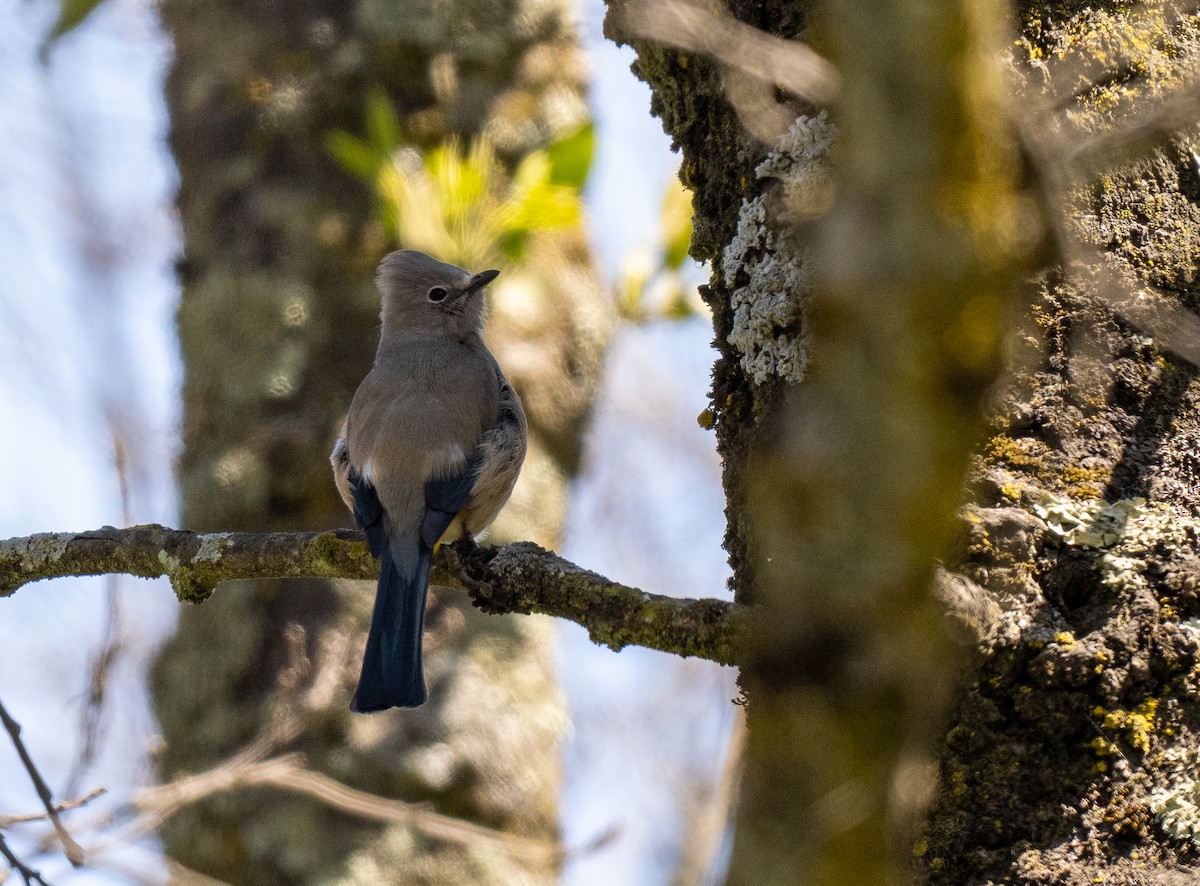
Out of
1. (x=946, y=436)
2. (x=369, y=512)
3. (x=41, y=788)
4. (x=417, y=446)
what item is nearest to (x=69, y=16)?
(x=417, y=446)

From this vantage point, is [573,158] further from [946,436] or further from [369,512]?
[946,436]

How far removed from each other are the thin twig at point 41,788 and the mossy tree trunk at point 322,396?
2.14 meters

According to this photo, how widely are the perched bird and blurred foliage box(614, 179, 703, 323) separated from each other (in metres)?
0.71

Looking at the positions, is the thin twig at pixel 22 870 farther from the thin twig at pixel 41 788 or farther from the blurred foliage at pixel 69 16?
the blurred foliage at pixel 69 16

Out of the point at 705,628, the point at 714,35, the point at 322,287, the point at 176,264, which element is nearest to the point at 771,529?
the point at 705,628

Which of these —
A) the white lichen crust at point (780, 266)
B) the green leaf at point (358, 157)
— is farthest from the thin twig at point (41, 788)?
the green leaf at point (358, 157)

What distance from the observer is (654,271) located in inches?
209

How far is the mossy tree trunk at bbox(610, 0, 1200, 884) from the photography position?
1.14m

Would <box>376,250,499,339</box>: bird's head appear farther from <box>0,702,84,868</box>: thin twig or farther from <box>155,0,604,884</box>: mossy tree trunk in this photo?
<box>0,702,84,868</box>: thin twig

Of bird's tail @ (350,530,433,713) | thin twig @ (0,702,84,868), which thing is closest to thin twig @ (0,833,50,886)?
thin twig @ (0,702,84,868)

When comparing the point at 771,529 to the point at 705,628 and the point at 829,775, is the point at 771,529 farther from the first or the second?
the point at 705,628

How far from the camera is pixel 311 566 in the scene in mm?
3184

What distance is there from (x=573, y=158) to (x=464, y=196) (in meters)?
0.46

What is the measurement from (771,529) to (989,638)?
0.66 metres
